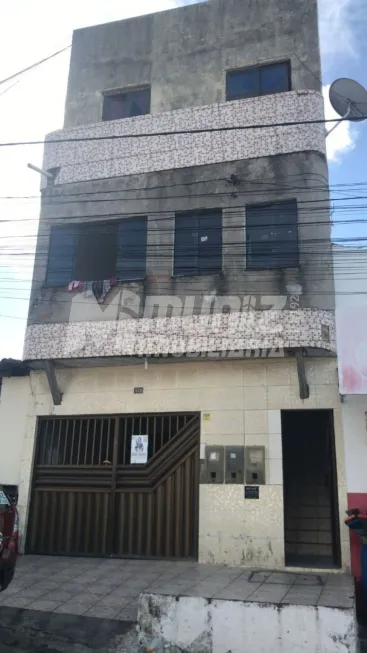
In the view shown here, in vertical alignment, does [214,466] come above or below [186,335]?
below

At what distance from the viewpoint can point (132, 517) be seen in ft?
28.9

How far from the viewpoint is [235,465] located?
8383 mm

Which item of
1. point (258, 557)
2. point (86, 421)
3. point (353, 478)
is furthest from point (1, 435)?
point (353, 478)

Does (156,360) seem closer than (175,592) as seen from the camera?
No

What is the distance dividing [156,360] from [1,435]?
3472mm

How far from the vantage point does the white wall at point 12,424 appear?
9594 millimetres

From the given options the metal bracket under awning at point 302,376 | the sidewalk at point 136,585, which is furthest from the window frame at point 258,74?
the sidewalk at point 136,585

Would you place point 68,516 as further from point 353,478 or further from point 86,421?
point 353,478

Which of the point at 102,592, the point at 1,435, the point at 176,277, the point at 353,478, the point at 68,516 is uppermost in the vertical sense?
the point at 176,277

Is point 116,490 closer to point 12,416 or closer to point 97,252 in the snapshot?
point 12,416

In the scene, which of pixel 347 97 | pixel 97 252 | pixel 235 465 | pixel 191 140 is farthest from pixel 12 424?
pixel 347 97

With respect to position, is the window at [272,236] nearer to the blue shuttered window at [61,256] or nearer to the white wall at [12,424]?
the blue shuttered window at [61,256]

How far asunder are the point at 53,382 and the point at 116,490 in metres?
2.24

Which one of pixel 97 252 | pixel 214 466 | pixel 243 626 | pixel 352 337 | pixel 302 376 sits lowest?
pixel 243 626
